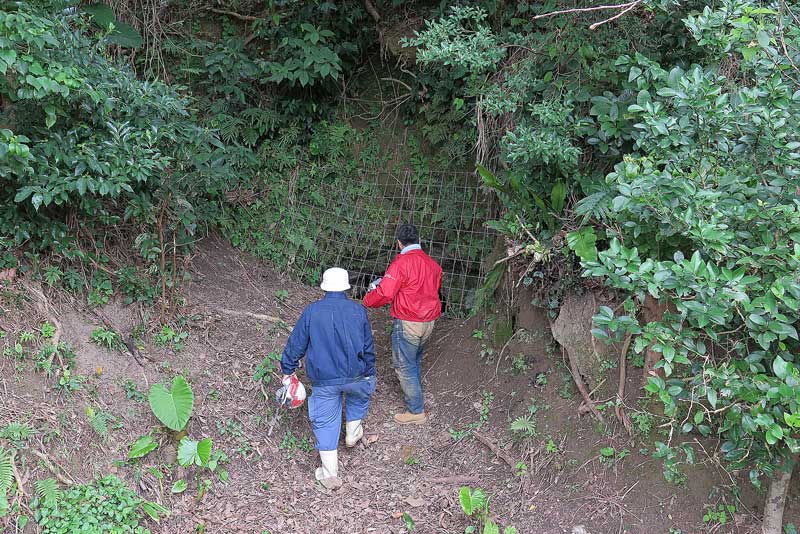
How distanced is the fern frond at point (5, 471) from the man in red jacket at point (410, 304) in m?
3.00

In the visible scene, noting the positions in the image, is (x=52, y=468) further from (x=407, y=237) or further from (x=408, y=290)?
(x=407, y=237)

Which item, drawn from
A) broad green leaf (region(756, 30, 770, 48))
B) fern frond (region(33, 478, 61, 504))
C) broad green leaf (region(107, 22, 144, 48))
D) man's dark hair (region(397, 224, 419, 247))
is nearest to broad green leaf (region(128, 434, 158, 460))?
fern frond (region(33, 478, 61, 504))

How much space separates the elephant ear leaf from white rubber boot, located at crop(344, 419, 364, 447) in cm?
132

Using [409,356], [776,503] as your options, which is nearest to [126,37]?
[409,356]

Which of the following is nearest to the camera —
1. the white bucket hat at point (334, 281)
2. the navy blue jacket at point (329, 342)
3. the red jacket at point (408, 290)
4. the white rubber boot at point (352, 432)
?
the navy blue jacket at point (329, 342)

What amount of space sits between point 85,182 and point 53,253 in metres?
1.04

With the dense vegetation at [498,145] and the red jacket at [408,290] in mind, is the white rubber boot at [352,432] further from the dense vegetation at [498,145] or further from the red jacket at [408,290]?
the dense vegetation at [498,145]

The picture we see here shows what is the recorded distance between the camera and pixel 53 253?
5.55m

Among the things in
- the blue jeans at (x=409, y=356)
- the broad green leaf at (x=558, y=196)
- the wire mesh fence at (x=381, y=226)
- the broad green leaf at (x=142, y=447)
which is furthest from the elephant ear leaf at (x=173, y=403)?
the broad green leaf at (x=558, y=196)

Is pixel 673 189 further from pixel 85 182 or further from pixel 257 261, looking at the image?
pixel 257 261

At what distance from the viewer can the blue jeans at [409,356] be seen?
602cm

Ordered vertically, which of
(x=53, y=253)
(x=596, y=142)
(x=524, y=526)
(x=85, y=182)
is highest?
(x=85, y=182)

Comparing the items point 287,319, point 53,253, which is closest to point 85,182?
point 53,253

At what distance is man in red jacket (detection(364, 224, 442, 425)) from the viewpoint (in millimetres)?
5957
